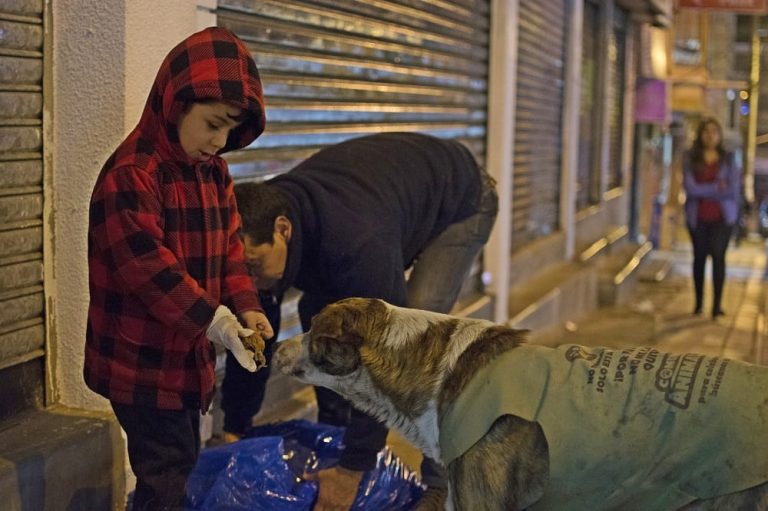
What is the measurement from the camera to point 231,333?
10.0 ft

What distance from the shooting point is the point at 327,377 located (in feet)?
10.6

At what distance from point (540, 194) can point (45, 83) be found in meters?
7.98

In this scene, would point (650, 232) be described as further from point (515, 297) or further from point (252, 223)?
point (252, 223)

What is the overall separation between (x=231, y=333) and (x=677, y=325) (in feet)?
29.3

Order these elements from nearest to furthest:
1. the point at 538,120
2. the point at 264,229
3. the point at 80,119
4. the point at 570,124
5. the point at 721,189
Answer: the point at 264,229
the point at 80,119
the point at 721,189
the point at 538,120
the point at 570,124

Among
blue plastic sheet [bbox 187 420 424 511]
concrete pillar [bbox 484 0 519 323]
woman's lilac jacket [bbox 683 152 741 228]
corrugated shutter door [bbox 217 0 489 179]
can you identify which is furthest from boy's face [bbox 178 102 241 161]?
woman's lilac jacket [bbox 683 152 741 228]

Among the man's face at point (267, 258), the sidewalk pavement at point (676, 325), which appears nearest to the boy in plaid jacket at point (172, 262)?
the man's face at point (267, 258)

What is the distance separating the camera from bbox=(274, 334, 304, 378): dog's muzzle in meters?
3.27

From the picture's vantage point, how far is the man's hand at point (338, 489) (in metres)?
3.88

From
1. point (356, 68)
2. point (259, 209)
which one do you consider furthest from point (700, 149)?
point (259, 209)

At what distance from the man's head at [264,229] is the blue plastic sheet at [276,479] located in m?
0.69

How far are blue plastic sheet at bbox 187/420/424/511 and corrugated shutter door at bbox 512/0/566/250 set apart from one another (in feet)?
20.4

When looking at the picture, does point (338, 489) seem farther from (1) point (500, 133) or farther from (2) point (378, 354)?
(1) point (500, 133)

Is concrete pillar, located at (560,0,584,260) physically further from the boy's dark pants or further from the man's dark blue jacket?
the boy's dark pants
